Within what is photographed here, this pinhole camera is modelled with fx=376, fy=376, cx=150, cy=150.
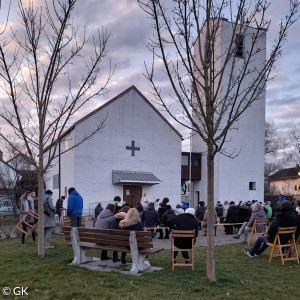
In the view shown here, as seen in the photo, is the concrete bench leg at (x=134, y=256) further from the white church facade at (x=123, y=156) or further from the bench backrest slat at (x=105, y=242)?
the white church facade at (x=123, y=156)

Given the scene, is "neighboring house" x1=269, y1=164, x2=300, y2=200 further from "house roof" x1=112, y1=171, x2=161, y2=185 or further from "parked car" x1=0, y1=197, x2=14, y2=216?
"parked car" x1=0, y1=197, x2=14, y2=216

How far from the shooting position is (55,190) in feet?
120

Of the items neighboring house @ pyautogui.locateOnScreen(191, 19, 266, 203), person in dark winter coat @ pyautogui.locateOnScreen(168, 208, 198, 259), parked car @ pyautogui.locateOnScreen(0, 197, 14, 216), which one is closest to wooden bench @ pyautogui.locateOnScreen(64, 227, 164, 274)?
person in dark winter coat @ pyautogui.locateOnScreen(168, 208, 198, 259)

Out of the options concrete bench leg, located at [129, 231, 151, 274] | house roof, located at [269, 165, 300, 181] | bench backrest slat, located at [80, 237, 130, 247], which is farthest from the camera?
house roof, located at [269, 165, 300, 181]

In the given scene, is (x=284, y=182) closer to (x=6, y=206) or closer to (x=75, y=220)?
(x=6, y=206)

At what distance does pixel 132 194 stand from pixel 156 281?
85.3 ft

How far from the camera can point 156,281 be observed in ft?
22.8

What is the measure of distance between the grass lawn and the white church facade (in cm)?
2174

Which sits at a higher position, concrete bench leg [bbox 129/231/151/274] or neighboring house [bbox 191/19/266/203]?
neighboring house [bbox 191/19/266/203]

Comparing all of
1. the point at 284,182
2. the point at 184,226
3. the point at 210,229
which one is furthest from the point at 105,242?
the point at 284,182

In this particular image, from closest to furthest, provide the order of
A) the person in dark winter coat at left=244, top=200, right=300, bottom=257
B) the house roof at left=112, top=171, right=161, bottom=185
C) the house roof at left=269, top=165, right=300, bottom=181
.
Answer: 1. the person in dark winter coat at left=244, top=200, right=300, bottom=257
2. the house roof at left=112, top=171, right=161, bottom=185
3. the house roof at left=269, top=165, right=300, bottom=181

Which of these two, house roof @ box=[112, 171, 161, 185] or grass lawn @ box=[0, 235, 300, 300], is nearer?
grass lawn @ box=[0, 235, 300, 300]

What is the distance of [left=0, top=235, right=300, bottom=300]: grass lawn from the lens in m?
6.14

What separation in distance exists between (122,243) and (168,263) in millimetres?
1649
